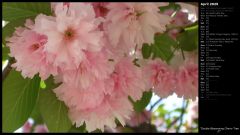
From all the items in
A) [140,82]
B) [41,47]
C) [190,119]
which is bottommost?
[190,119]

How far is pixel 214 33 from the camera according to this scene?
1460 mm

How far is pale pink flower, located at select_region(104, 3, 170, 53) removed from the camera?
40.3 inches

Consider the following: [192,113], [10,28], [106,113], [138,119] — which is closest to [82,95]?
[106,113]

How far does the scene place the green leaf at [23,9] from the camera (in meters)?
1.19

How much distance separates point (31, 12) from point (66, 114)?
0.30 meters

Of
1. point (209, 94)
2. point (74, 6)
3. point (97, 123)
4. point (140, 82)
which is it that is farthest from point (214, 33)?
point (74, 6)

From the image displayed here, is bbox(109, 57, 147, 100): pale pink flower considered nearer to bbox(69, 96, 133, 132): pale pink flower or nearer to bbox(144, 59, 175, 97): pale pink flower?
bbox(69, 96, 133, 132): pale pink flower

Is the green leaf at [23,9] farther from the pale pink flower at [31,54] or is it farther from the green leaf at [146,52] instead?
the green leaf at [146,52]

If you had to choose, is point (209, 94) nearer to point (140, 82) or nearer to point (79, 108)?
point (140, 82)

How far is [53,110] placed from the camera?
4.50 ft

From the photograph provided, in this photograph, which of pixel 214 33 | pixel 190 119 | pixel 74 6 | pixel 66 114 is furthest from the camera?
pixel 190 119

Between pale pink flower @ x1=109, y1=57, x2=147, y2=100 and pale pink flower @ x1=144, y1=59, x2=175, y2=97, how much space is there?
1.28 ft

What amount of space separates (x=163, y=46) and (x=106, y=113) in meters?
0.52

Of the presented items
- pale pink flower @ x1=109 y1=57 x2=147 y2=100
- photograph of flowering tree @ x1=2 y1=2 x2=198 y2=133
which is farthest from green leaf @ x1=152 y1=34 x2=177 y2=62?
pale pink flower @ x1=109 y1=57 x2=147 y2=100
